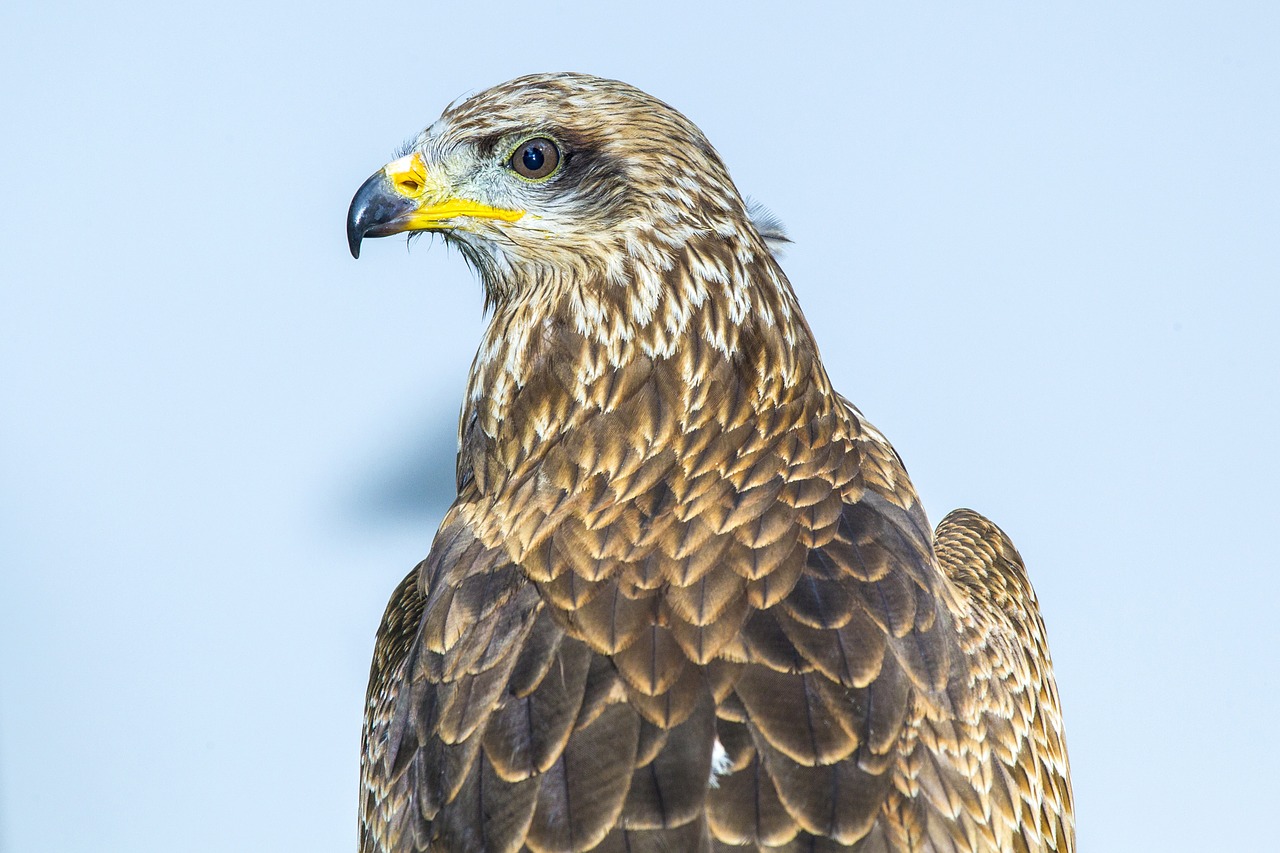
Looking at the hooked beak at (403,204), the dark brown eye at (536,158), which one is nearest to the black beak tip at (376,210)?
the hooked beak at (403,204)

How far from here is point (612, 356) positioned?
6.41 feet

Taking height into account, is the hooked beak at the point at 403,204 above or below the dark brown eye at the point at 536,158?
below

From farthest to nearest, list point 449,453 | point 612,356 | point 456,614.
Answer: point 449,453
point 612,356
point 456,614

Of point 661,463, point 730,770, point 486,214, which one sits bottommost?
point 730,770

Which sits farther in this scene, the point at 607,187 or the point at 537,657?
the point at 607,187

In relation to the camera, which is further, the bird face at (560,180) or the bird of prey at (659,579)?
the bird face at (560,180)

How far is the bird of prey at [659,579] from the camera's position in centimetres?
158

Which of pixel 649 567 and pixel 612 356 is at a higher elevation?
pixel 612 356

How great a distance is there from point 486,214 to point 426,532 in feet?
5.07

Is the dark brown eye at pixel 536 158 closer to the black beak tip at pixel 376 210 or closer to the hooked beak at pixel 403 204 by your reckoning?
the hooked beak at pixel 403 204

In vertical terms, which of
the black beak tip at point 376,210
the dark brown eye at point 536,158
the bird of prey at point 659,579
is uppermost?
the dark brown eye at point 536,158

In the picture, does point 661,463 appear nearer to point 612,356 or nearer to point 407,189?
point 612,356

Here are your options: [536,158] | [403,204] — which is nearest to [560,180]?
[536,158]

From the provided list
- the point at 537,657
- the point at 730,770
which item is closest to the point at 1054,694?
the point at 730,770
